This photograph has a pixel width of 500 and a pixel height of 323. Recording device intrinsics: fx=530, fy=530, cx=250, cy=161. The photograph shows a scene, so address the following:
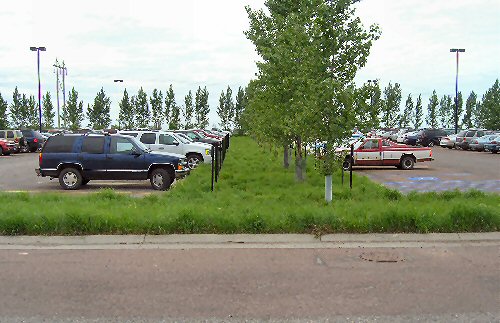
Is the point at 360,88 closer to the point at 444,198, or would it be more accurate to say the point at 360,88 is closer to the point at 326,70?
the point at 326,70

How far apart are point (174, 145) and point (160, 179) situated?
7.60m

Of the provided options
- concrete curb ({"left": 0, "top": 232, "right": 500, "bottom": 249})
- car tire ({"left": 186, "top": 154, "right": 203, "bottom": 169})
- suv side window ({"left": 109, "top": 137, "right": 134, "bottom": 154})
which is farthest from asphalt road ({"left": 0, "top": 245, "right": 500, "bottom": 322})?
car tire ({"left": 186, "top": 154, "right": 203, "bottom": 169})

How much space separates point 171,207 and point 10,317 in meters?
4.99

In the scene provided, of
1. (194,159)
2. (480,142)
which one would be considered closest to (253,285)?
(194,159)

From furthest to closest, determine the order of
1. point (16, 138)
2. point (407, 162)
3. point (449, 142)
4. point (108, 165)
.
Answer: point (449, 142) < point (16, 138) < point (407, 162) < point (108, 165)

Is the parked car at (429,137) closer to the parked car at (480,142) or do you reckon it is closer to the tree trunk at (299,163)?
the parked car at (480,142)

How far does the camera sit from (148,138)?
2338 cm

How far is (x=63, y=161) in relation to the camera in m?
15.9

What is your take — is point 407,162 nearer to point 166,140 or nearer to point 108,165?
point 166,140

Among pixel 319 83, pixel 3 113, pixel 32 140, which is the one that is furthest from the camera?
pixel 3 113

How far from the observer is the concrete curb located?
26.2 feet

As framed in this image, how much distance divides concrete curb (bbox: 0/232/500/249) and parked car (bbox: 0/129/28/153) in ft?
104

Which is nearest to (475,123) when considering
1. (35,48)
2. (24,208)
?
(35,48)

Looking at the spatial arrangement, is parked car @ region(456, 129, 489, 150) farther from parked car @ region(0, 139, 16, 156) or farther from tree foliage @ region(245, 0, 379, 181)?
parked car @ region(0, 139, 16, 156)
